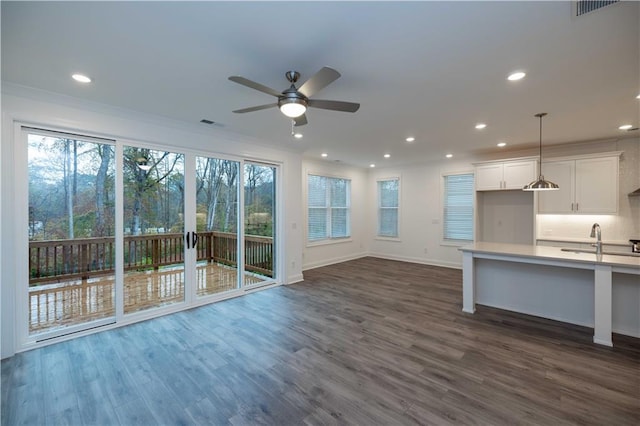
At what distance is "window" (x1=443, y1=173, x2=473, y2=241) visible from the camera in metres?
6.61

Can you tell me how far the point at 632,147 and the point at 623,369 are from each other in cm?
433

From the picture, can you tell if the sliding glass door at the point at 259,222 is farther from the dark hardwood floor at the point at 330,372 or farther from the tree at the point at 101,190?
the tree at the point at 101,190

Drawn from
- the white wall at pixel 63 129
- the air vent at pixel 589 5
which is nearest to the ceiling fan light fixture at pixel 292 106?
the air vent at pixel 589 5

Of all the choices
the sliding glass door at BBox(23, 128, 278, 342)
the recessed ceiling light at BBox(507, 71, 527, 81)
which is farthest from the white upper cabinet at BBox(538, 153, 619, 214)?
the sliding glass door at BBox(23, 128, 278, 342)

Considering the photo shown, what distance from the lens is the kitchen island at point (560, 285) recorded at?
303 cm

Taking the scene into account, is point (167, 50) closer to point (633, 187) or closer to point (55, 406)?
point (55, 406)

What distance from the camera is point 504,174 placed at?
222 inches

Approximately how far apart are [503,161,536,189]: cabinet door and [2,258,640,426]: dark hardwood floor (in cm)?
289

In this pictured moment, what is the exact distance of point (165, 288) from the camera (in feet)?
13.8

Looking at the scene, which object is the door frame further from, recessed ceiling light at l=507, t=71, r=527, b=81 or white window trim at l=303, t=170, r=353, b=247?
recessed ceiling light at l=507, t=71, r=527, b=81

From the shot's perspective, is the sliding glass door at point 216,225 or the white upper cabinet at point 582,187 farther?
the white upper cabinet at point 582,187

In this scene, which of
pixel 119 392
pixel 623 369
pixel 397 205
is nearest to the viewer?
pixel 119 392

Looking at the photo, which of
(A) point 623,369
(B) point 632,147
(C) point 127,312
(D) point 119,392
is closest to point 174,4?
(D) point 119,392

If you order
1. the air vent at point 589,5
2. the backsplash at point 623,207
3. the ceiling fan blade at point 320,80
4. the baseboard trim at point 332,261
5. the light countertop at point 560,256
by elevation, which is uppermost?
the air vent at point 589,5
